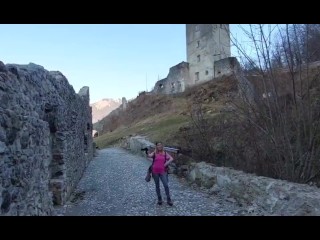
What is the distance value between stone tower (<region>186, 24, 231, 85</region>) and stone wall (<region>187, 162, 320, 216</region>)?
106 ft

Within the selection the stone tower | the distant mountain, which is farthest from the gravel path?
the distant mountain

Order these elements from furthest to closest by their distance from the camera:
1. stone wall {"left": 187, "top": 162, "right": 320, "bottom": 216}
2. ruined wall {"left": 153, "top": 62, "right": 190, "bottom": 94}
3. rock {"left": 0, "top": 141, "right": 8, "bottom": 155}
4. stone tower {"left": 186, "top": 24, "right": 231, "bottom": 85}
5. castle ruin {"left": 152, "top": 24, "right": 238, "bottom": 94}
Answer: ruined wall {"left": 153, "top": 62, "right": 190, "bottom": 94}, stone tower {"left": 186, "top": 24, "right": 231, "bottom": 85}, castle ruin {"left": 152, "top": 24, "right": 238, "bottom": 94}, stone wall {"left": 187, "top": 162, "right": 320, "bottom": 216}, rock {"left": 0, "top": 141, "right": 8, "bottom": 155}

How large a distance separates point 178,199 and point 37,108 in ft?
15.1

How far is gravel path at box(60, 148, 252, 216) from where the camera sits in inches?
322

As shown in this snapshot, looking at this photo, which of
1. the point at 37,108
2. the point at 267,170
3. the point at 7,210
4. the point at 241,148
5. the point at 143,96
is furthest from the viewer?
the point at 143,96

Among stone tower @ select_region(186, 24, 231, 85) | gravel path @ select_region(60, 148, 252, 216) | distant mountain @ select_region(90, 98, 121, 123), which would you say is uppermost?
distant mountain @ select_region(90, 98, 121, 123)

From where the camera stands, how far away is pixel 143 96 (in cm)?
4659

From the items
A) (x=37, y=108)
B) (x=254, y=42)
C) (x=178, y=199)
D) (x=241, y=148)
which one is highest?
(x=254, y=42)

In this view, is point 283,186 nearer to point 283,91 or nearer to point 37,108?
point 283,91

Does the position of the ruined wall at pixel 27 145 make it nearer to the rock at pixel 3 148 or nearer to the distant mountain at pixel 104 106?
the rock at pixel 3 148

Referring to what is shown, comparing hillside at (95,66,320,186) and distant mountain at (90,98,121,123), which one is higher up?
distant mountain at (90,98,121,123)

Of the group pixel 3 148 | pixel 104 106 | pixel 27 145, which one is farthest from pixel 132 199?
pixel 104 106

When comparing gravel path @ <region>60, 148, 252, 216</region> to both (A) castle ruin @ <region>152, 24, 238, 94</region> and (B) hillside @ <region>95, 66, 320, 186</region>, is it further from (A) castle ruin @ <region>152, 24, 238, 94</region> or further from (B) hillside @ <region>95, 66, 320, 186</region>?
(A) castle ruin @ <region>152, 24, 238, 94</region>
